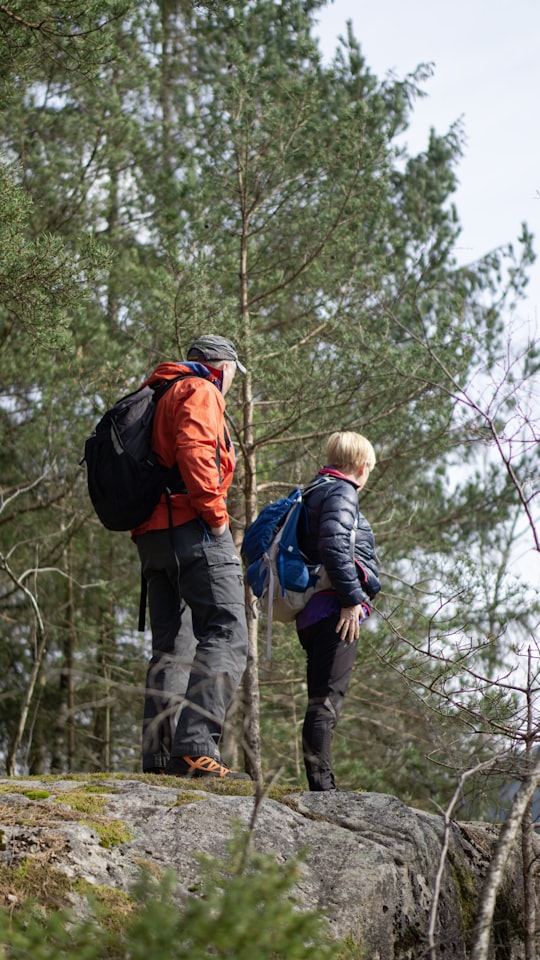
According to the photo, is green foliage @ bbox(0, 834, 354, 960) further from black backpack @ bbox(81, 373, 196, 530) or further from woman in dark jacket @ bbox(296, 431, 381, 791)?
black backpack @ bbox(81, 373, 196, 530)

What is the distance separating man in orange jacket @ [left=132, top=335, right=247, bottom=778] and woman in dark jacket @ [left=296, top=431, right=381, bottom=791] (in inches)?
12.3

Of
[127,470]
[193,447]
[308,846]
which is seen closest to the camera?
[308,846]

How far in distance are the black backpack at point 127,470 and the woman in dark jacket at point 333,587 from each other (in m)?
0.60

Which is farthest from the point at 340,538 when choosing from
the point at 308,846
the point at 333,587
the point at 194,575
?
the point at 308,846

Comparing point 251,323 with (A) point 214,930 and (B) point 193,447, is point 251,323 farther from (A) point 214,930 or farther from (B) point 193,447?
(A) point 214,930

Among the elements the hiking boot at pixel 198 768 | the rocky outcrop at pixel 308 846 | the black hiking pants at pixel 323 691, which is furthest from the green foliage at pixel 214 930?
the black hiking pants at pixel 323 691

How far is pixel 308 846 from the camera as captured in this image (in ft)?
8.80

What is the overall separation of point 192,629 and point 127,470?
781mm

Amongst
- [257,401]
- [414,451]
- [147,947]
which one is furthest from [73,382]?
[147,947]

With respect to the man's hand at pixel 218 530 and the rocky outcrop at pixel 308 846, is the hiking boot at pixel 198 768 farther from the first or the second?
the man's hand at pixel 218 530

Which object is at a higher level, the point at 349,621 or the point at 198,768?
the point at 349,621

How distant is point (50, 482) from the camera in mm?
9219

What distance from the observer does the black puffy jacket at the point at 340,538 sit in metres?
Result: 3.91

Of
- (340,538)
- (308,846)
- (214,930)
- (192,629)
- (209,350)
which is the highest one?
(209,350)
